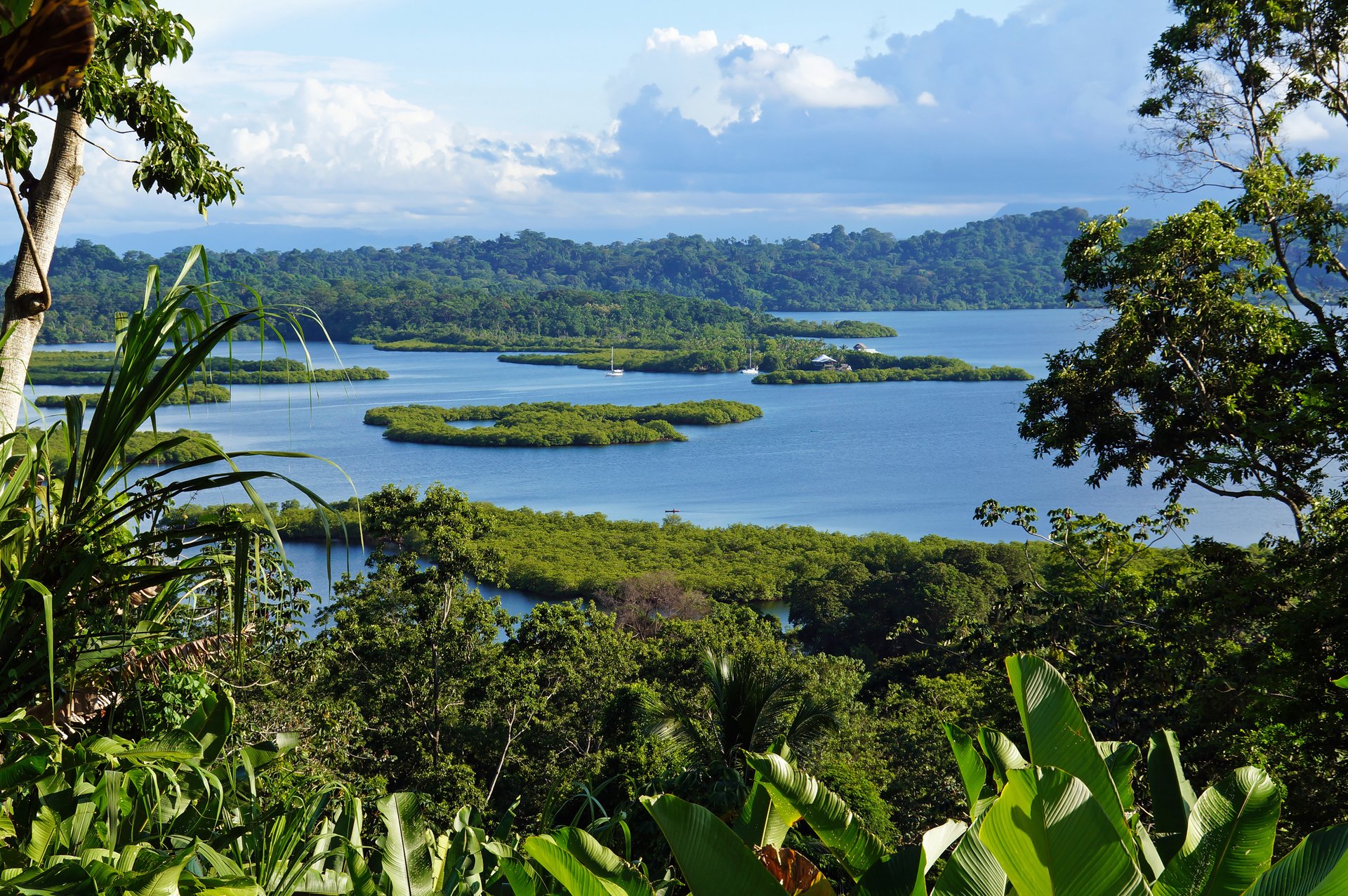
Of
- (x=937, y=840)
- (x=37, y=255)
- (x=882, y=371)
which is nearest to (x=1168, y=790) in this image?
(x=937, y=840)

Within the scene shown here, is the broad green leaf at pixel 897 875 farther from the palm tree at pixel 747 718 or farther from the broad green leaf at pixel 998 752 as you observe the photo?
the palm tree at pixel 747 718

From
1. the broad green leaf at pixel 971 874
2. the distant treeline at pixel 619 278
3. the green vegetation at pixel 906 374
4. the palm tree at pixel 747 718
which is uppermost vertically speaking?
the distant treeline at pixel 619 278

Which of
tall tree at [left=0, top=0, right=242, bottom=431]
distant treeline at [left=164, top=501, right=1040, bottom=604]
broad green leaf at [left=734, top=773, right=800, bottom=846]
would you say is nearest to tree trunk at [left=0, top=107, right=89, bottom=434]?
tall tree at [left=0, top=0, right=242, bottom=431]

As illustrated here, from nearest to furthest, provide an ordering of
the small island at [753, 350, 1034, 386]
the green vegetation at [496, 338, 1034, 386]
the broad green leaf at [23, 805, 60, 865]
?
1. the broad green leaf at [23, 805, 60, 865]
2. the small island at [753, 350, 1034, 386]
3. the green vegetation at [496, 338, 1034, 386]

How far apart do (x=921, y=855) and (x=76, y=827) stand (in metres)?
1.04

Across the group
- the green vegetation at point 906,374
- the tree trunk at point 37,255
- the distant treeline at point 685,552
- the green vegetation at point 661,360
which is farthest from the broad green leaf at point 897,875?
the green vegetation at point 661,360

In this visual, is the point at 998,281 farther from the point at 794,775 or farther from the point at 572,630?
the point at 794,775

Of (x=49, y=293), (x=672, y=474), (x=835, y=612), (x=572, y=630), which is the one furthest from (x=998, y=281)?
(x=49, y=293)

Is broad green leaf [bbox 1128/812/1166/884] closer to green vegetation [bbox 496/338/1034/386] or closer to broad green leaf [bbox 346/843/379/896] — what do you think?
broad green leaf [bbox 346/843/379/896]

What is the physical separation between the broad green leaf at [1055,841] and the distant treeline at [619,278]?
2834 inches

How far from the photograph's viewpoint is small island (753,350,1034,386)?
6200 centimetres

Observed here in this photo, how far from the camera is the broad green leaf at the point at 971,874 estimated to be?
0.85 meters

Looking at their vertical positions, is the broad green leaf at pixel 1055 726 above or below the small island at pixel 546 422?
above

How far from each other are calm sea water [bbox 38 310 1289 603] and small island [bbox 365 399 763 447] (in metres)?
0.83
